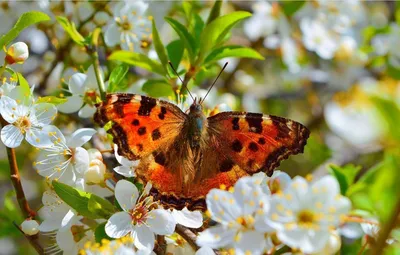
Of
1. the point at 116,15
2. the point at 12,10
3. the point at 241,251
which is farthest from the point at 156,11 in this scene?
the point at 241,251

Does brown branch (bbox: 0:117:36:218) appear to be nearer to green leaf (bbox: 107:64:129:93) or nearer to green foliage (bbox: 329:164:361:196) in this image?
green leaf (bbox: 107:64:129:93)

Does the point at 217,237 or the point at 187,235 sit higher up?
the point at 217,237

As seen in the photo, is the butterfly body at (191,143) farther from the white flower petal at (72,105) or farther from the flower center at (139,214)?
the white flower petal at (72,105)

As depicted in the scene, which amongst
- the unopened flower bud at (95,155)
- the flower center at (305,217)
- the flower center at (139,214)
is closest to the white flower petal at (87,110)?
the unopened flower bud at (95,155)

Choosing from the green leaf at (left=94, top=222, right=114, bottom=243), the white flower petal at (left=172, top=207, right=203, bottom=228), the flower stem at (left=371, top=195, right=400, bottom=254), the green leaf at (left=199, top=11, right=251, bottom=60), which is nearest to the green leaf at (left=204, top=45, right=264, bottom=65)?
the green leaf at (left=199, top=11, right=251, bottom=60)

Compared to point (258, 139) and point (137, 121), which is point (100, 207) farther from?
point (258, 139)

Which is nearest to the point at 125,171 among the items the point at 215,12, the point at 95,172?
the point at 95,172
